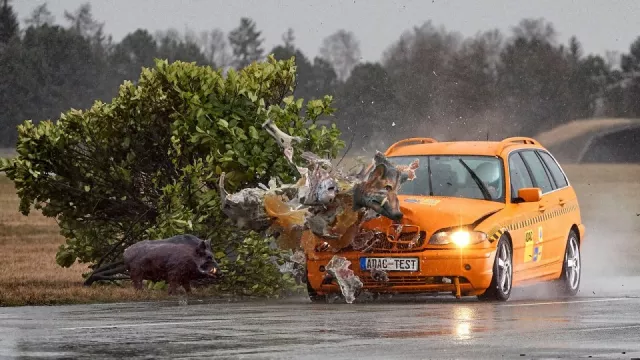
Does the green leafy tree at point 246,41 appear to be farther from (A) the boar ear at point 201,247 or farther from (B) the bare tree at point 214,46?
(A) the boar ear at point 201,247

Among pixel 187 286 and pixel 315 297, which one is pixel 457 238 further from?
pixel 187 286

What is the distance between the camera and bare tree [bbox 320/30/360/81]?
10050 centimetres

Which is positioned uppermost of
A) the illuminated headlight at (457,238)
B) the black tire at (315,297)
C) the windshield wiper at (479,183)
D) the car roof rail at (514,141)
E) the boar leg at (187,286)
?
the car roof rail at (514,141)

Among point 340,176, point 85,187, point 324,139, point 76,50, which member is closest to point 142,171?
point 85,187

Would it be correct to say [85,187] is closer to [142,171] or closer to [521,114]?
[142,171]

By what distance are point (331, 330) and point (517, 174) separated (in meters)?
5.68

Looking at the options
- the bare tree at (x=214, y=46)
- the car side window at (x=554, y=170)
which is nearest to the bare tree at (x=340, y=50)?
the bare tree at (x=214, y=46)

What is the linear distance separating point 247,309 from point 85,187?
432 cm

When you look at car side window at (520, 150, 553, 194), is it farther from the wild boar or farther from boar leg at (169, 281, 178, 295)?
boar leg at (169, 281, 178, 295)

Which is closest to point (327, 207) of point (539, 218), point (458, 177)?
point (458, 177)

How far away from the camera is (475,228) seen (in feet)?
49.4

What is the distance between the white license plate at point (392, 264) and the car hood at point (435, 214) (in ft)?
0.96

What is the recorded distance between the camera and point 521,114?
2233 inches

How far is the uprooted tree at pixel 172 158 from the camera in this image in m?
17.2
